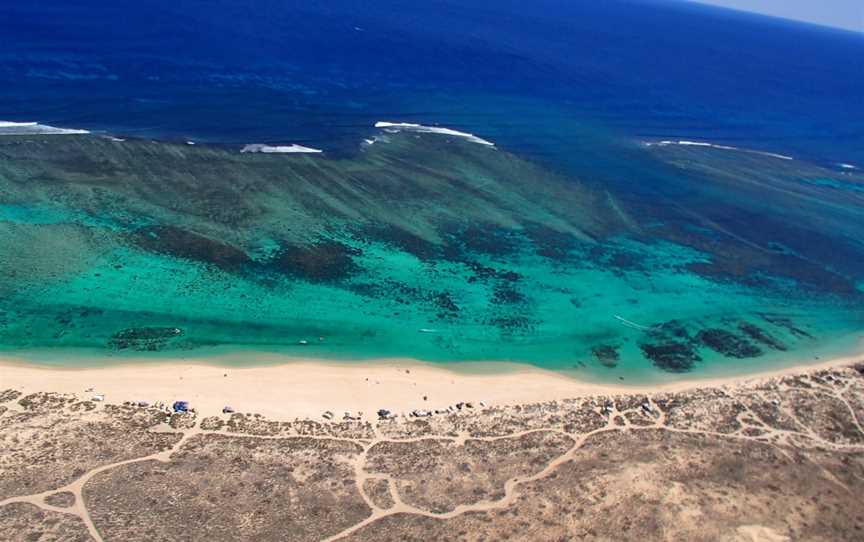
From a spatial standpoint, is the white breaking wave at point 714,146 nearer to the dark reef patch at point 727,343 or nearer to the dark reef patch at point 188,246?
the dark reef patch at point 727,343

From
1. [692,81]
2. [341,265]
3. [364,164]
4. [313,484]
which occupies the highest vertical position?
[692,81]

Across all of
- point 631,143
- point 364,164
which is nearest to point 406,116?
point 364,164

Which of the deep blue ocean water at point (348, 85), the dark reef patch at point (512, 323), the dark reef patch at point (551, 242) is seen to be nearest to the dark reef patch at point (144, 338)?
the dark reef patch at point (512, 323)

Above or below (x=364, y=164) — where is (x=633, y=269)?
below

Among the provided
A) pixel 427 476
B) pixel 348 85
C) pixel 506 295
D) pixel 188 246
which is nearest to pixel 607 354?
pixel 506 295

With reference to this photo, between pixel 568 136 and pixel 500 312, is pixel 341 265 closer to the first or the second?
pixel 500 312

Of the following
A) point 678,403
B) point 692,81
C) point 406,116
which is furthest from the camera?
point 692,81

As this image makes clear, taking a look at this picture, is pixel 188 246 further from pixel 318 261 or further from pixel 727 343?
pixel 727 343
